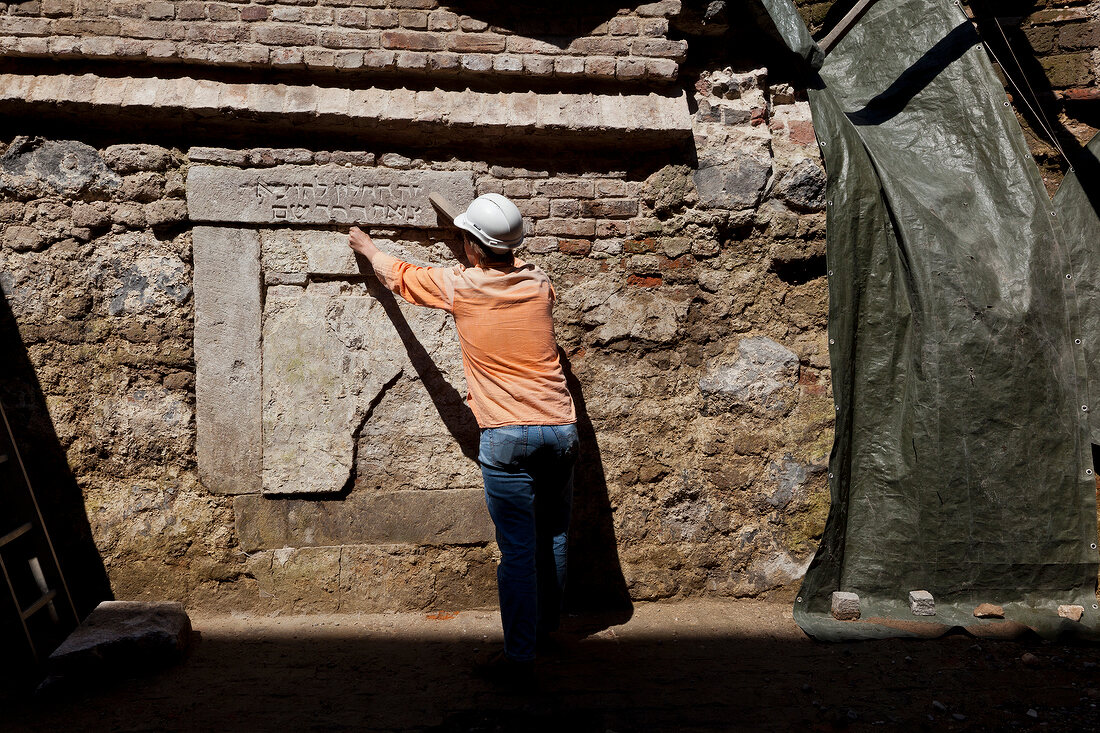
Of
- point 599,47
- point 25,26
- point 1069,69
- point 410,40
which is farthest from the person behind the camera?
point 1069,69

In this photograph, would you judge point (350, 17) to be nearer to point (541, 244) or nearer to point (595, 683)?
point (541, 244)

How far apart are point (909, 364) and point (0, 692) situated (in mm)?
3988

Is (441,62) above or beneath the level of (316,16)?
beneath

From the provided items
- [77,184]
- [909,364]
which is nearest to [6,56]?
[77,184]

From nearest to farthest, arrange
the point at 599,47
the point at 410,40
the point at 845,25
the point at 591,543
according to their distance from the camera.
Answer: the point at 410,40 → the point at 599,47 → the point at 591,543 → the point at 845,25

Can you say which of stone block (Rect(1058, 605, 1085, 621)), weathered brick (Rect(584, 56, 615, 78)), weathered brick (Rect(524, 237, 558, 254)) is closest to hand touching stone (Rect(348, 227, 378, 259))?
weathered brick (Rect(524, 237, 558, 254))

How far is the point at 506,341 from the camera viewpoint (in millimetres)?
2750

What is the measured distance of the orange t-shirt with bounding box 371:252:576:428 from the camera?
8.98ft

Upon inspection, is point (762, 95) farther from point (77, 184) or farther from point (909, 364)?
point (77, 184)

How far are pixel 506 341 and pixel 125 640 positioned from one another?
6.19ft

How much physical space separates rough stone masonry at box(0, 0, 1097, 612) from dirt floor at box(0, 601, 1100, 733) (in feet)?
0.65

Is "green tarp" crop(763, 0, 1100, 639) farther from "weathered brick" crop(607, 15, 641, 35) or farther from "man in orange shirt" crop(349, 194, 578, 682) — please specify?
"man in orange shirt" crop(349, 194, 578, 682)

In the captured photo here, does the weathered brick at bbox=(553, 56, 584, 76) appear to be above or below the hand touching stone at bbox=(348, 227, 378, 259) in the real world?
above

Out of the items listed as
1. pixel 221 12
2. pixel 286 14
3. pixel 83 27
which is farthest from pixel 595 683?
pixel 83 27
